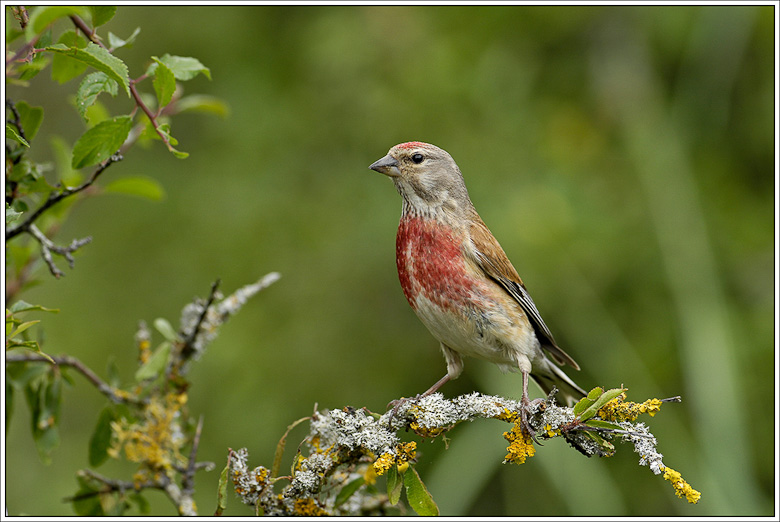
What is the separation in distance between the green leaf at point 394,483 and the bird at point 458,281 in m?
0.69

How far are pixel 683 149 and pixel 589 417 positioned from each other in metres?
3.52

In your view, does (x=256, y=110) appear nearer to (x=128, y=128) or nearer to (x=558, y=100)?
(x=558, y=100)

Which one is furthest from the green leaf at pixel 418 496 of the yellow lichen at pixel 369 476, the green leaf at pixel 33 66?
the green leaf at pixel 33 66

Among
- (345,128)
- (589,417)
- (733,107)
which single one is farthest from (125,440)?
(733,107)

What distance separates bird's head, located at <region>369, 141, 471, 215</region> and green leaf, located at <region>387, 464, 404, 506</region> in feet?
4.15

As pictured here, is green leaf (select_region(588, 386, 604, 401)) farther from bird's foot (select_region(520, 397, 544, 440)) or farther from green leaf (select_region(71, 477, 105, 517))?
green leaf (select_region(71, 477, 105, 517))

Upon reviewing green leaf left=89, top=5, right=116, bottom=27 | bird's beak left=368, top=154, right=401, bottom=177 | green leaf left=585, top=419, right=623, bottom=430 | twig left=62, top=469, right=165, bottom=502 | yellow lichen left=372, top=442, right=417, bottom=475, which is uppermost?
green leaf left=89, top=5, right=116, bottom=27

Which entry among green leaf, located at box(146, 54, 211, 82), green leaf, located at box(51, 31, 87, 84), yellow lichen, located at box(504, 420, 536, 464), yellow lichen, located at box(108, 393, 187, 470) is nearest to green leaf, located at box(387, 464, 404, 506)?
yellow lichen, located at box(504, 420, 536, 464)

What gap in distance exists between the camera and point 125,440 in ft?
8.49

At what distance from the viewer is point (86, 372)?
2414 millimetres

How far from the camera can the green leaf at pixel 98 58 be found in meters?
1.61

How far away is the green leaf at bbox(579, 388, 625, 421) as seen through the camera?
1.85 meters

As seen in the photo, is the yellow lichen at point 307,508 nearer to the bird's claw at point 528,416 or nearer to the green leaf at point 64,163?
the bird's claw at point 528,416

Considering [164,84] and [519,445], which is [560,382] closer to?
[519,445]
